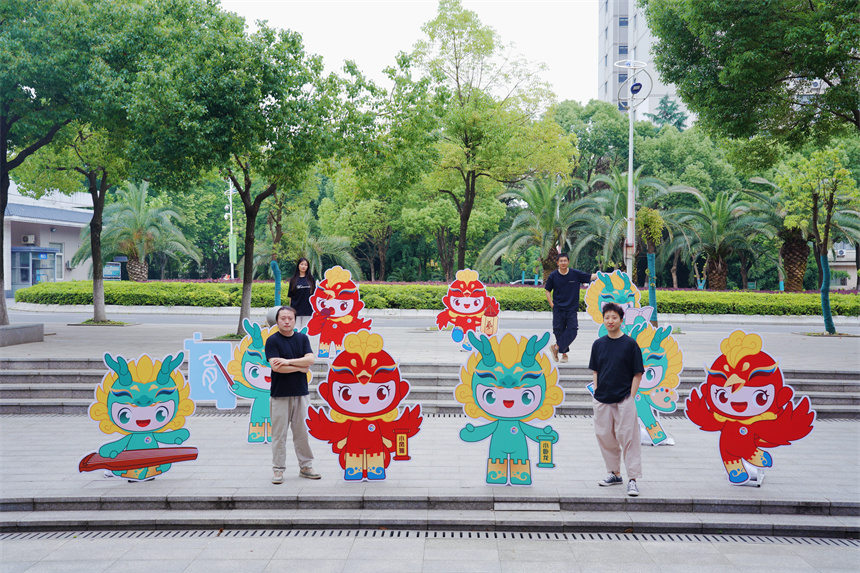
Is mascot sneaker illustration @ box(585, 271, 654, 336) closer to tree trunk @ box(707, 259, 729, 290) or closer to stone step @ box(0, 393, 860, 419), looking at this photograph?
stone step @ box(0, 393, 860, 419)

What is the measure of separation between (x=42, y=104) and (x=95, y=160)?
9.85 feet

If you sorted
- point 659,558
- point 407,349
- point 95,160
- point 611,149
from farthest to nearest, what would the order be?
1. point 611,149
2. point 95,160
3. point 407,349
4. point 659,558

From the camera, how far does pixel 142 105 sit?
1095 centimetres

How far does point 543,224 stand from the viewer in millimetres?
24859

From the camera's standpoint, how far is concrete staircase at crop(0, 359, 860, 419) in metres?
8.88

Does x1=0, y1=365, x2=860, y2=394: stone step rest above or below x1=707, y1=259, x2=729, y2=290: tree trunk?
below

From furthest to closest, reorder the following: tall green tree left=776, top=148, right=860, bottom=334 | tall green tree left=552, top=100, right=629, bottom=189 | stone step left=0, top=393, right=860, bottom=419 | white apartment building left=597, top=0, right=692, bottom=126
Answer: white apartment building left=597, top=0, right=692, bottom=126, tall green tree left=552, top=100, right=629, bottom=189, tall green tree left=776, top=148, right=860, bottom=334, stone step left=0, top=393, right=860, bottom=419

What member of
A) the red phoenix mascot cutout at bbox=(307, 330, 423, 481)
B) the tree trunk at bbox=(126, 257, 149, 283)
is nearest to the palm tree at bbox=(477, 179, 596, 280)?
the tree trunk at bbox=(126, 257, 149, 283)

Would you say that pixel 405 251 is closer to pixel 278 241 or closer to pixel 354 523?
pixel 278 241

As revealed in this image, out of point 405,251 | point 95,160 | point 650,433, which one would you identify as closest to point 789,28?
point 650,433

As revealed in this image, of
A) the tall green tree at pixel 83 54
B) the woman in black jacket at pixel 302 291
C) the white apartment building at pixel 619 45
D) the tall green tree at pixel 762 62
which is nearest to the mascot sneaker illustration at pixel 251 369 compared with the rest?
the woman in black jacket at pixel 302 291

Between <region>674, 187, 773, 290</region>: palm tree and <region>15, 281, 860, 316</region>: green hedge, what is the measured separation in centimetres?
364

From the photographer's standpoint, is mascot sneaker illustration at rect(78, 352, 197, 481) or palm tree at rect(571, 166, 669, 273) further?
palm tree at rect(571, 166, 669, 273)

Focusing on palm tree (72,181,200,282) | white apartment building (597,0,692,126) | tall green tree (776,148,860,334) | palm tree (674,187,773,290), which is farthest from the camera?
white apartment building (597,0,692,126)
